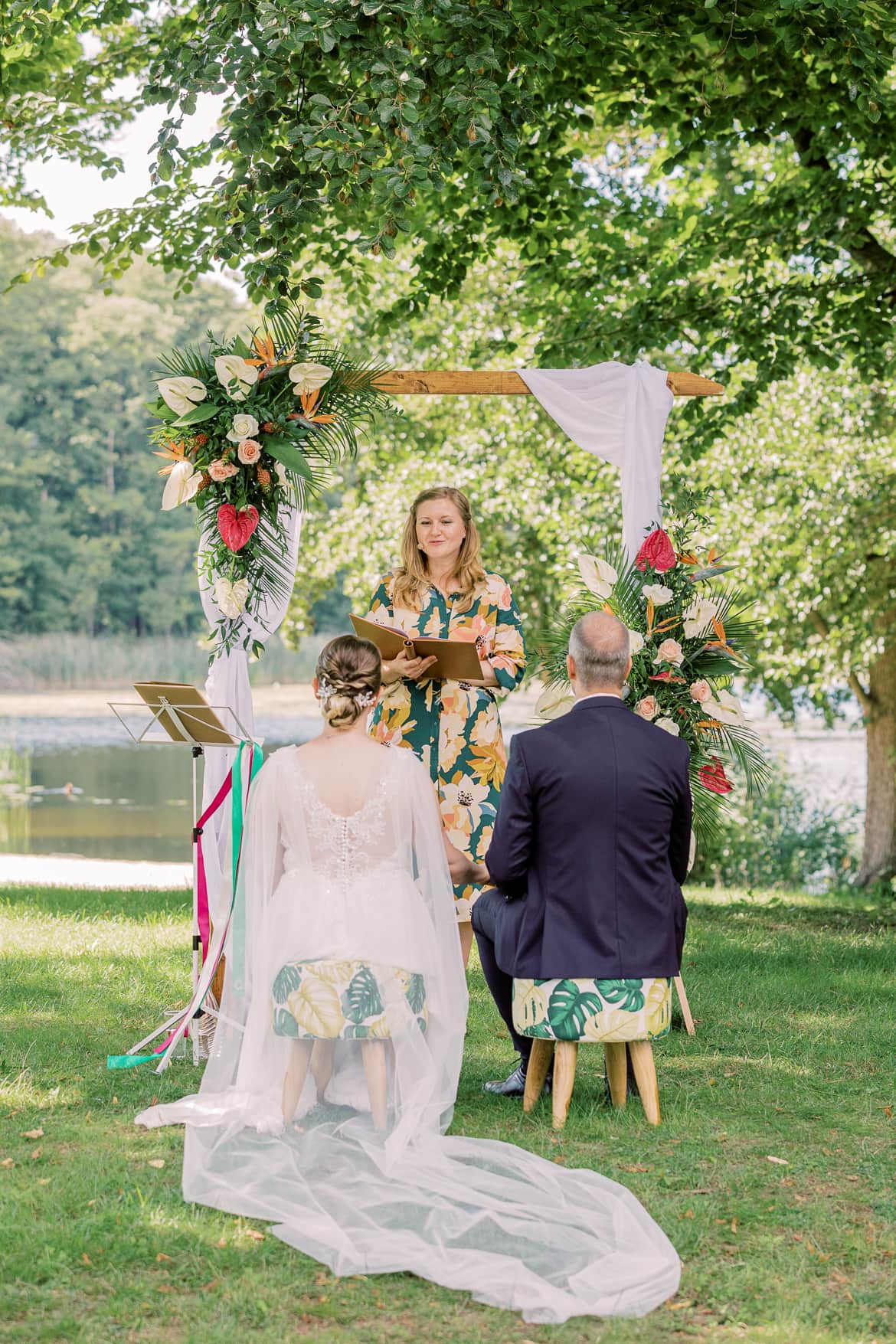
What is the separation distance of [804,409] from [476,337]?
4.03m

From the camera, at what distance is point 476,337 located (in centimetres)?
1566

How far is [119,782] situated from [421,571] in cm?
1777

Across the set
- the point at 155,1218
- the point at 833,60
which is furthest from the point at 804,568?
the point at 155,1218

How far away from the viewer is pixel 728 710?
594 cm

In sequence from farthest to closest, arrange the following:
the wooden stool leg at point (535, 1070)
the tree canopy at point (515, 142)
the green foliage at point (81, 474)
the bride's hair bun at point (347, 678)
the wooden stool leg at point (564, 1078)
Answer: the green foliage at point (81, 474) < the tree canopy at point (515, 142) < the wooden stool leg at point (535, 1070) < the wooden stool leg at point (564, 1078) < the bride's hair bun at point (347, 678)

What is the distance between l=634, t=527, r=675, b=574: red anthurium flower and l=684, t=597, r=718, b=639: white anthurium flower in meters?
0.21

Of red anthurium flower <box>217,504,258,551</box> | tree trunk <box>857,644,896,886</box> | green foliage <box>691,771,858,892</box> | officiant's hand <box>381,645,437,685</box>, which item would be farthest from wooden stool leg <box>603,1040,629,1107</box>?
green foliage <box>691,771,858,892</box>

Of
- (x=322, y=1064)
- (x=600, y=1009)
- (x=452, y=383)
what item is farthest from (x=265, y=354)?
(x=600, y=1009)

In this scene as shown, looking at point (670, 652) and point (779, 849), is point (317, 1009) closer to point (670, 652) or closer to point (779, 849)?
point (670, 652)

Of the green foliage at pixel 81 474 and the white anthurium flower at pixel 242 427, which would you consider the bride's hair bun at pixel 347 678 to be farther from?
the green foliage at pixel 81 474

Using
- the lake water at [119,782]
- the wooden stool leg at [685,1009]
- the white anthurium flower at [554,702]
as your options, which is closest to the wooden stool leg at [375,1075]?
the white anthurium flower at [554,702]

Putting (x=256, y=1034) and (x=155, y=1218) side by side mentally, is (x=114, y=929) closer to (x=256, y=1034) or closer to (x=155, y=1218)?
(x=256, y=1034)

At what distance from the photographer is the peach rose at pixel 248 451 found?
548 cm

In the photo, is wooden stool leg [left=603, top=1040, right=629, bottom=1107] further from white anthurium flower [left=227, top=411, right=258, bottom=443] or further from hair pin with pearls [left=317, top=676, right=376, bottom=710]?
white anthurium flower [left=227, top=411, right=258, bottom=443]
